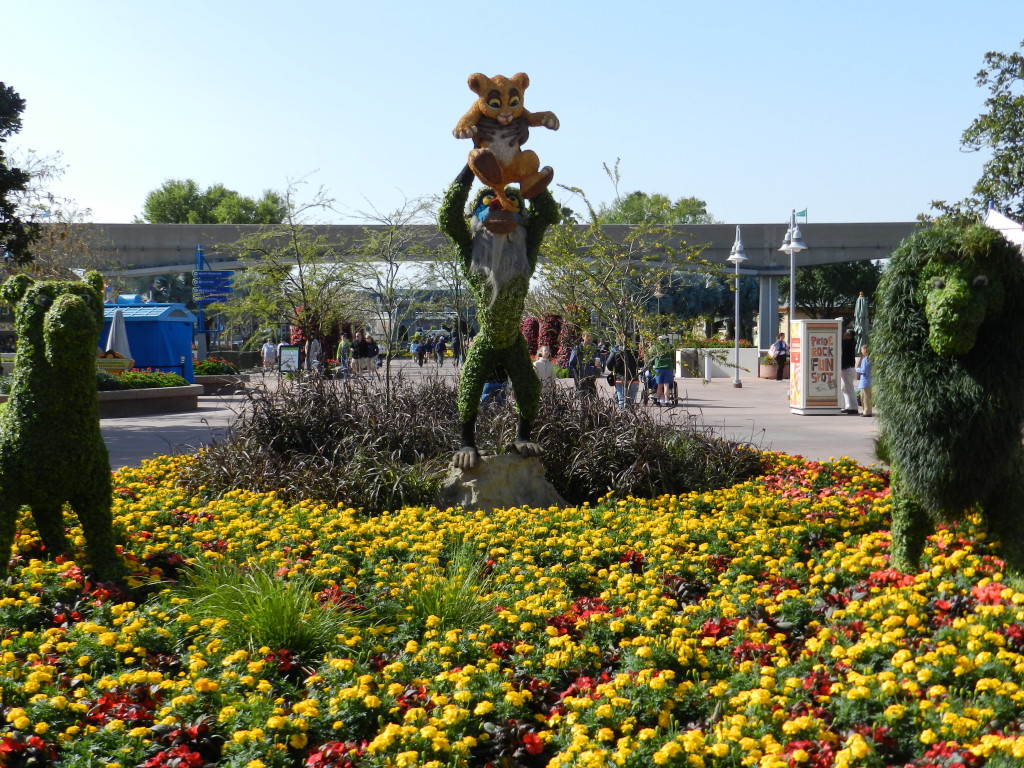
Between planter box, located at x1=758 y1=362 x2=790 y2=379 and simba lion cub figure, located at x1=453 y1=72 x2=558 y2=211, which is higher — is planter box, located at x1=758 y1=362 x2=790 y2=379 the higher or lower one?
the lower one

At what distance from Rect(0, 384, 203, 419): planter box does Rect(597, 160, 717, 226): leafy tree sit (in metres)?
9.04

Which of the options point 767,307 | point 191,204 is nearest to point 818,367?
point 767,307

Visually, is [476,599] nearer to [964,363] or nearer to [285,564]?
[285,564]

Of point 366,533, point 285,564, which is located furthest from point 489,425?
point 285,564

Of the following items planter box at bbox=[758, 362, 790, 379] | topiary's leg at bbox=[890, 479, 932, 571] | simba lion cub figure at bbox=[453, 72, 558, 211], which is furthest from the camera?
planter box at bbox=[758, 362, 790, 379]

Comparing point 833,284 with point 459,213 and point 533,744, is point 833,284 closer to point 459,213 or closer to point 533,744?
point 459,213

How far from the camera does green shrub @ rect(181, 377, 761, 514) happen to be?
663cm

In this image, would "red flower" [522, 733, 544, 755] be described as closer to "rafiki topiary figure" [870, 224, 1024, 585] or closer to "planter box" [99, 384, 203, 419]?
"rafiki topiary figure" [870, 224, 1024, 585]

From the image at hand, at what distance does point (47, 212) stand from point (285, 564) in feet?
54.9

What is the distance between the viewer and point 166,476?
300 inches

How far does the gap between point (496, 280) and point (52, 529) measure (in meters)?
3.15

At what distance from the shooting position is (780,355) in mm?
26953

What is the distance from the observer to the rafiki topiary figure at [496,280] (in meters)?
6.38

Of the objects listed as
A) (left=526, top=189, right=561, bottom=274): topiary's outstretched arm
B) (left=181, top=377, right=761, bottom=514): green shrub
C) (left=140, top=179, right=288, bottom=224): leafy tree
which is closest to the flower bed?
(left=181, top=377, right=761, bottom=514): green shrub
